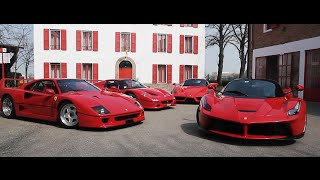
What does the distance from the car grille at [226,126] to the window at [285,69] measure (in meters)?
10.9

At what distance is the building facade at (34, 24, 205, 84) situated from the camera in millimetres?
23109

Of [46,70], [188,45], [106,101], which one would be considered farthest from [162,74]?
[106,101]

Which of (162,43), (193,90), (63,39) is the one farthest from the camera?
(162,43)

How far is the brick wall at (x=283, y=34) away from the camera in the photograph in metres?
12.2

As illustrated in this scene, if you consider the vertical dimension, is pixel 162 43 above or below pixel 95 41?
above

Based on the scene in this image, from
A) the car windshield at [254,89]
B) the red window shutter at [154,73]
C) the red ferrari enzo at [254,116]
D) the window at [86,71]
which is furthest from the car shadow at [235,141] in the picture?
the window at [86,71]

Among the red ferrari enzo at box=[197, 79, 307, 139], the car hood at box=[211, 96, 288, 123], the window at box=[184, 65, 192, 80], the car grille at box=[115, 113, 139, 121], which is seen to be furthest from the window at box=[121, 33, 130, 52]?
the car hood at box=[211, 96, 288, 123]

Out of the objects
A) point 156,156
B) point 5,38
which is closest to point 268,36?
point 156,156

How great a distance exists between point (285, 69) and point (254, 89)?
9.83 m

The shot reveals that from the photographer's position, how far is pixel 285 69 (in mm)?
14312

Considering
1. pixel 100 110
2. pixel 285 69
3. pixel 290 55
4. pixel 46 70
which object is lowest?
pixel 100 110

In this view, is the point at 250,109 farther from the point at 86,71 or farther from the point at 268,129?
the point at 86,71

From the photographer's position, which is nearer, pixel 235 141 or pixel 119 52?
pixel 235 141
